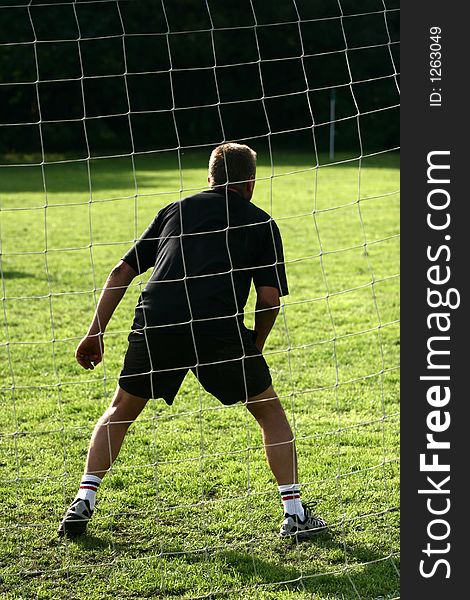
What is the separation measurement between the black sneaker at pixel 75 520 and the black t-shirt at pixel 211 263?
0.81 metres

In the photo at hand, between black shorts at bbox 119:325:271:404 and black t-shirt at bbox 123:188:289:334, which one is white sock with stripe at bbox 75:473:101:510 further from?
black t-shirt at bbox 123:188:289:334

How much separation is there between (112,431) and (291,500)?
2.70ft

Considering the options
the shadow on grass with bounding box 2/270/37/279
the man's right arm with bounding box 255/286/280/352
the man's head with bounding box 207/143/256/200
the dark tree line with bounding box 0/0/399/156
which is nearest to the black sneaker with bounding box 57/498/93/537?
the man's right arm with bounding box 255/286/280/352

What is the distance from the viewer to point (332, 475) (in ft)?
15.9

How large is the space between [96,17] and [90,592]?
2611cm

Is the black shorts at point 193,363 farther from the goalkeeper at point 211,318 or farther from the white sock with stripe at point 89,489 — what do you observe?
the white sock with stripe at point 89,489

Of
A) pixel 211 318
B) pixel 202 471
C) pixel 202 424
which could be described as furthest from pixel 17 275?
pixel 211 318

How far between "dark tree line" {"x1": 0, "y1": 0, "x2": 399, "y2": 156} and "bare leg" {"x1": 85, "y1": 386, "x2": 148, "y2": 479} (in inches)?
784

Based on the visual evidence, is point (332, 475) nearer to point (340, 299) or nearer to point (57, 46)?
point (340, 299)

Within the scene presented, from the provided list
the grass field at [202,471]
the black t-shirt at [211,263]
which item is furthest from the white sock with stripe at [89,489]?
the black t-shirt at [211,263]

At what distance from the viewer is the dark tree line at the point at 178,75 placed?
80.1 ft

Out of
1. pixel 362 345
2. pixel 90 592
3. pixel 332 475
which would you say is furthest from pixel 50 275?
pixel 90 592

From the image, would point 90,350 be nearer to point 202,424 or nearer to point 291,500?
point 291,500

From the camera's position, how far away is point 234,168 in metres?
4.22
